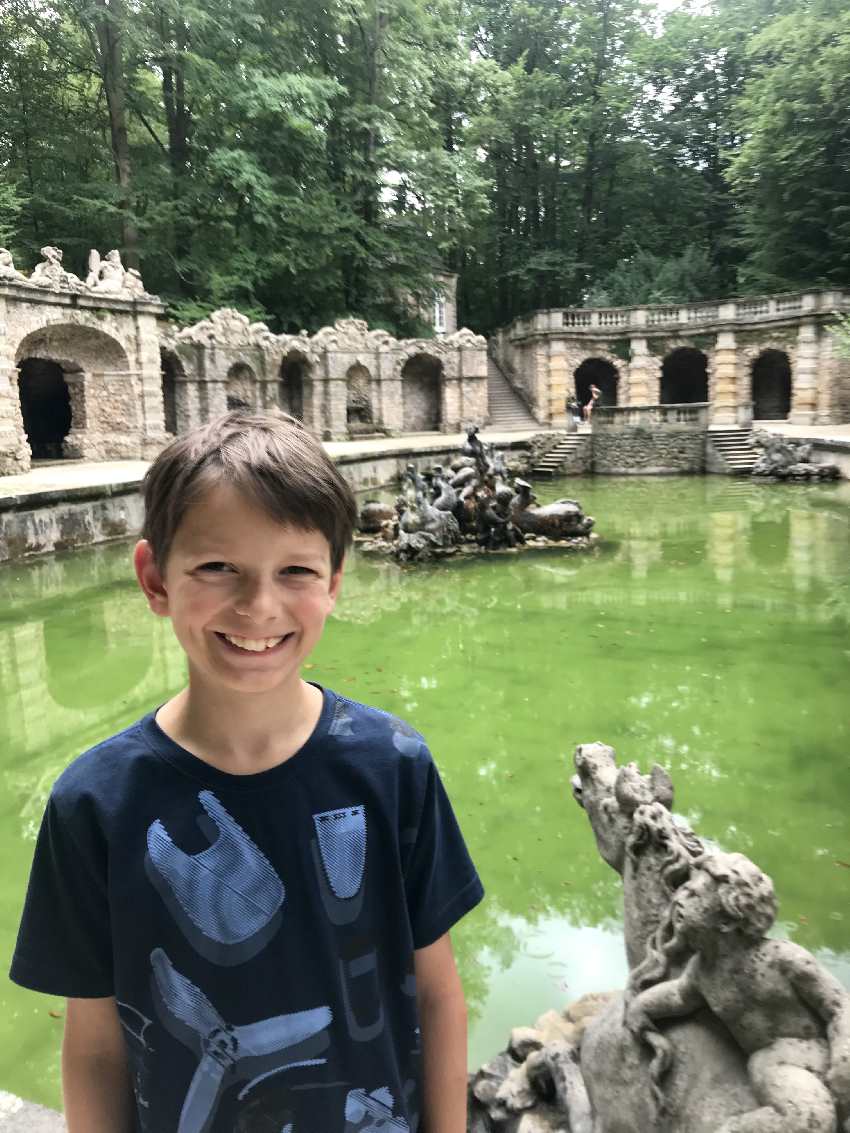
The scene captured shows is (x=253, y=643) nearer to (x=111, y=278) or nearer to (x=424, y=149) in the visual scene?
(x=111, y=278)

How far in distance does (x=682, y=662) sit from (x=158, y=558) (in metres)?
6.66

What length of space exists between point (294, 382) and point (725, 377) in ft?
48.6

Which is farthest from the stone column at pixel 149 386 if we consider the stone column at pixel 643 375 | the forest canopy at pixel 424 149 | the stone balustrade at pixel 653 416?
the stone column at pixel 643 375

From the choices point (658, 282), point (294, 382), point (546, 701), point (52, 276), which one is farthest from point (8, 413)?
point (658, 282)

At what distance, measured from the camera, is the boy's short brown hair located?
53.2 inches

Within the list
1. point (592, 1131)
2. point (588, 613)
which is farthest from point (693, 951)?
point (588, 613)

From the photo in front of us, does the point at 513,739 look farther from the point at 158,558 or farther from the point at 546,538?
the point at 546,538

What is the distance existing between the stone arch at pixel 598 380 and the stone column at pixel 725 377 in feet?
16.1

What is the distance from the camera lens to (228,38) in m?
24.2

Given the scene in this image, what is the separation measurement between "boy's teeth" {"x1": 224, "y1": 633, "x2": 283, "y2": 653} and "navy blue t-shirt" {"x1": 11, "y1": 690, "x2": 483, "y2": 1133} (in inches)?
6.8

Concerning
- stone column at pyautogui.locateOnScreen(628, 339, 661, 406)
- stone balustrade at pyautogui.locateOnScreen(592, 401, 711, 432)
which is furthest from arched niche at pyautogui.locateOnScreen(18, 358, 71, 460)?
stone column at pyautogui.locateOnScreen(628, 339, 661, 406)

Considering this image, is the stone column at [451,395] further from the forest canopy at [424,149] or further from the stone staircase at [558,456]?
the stone staircase at [558,456]

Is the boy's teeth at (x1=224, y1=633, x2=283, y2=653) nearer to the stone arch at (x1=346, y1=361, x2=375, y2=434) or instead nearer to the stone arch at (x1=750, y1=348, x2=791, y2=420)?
the stone arch at (x1=346, y1=361, x2=375, y2=434)

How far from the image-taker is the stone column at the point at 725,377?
29.0 metres
